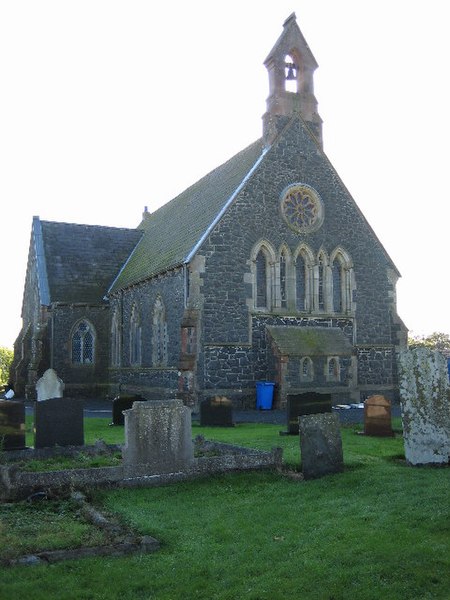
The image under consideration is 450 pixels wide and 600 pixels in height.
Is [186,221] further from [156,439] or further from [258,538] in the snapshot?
[258,538]

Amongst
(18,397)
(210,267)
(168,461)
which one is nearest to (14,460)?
(168,461)

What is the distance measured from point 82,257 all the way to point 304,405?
70.8 feet

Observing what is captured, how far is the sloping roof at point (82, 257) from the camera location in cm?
3161

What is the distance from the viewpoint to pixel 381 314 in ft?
87.9

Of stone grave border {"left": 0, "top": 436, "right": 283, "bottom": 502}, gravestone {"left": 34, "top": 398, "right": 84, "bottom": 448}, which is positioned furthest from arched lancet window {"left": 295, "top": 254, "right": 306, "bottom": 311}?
gravestone {"left": 34, "top": 398, "right": 84, "bottom": 448}

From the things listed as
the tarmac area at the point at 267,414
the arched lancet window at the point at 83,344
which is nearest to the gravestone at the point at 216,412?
the tarmac area at the point at 267,414

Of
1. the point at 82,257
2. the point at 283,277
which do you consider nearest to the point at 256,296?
the point at 283,277

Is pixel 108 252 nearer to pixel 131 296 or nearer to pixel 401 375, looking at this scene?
pixel 131 296

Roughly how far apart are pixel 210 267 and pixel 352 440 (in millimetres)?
10811

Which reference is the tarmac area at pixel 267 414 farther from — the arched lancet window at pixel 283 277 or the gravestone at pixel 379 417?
the arched lancet window at pixel 283 277

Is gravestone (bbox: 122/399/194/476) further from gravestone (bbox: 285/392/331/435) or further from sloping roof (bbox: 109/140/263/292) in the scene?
sloping roof (bbox: 109/140/263/292)

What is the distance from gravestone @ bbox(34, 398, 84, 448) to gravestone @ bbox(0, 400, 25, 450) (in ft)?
1.27

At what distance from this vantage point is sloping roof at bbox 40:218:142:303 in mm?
31614

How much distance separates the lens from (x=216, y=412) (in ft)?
58.1
